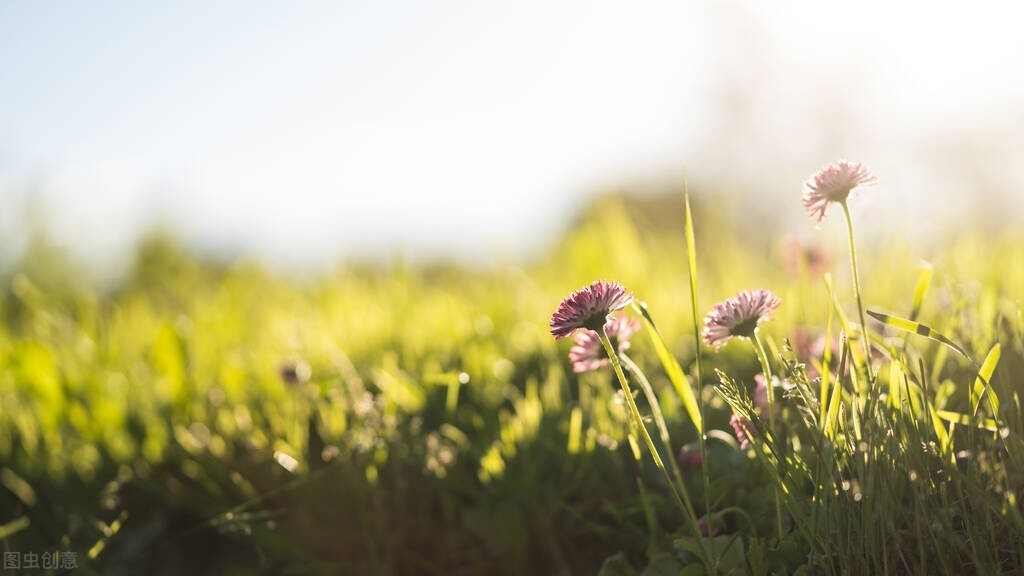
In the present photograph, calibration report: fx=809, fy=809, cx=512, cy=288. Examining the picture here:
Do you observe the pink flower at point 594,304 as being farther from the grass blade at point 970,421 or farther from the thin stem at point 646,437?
the grass blade at point 970,421

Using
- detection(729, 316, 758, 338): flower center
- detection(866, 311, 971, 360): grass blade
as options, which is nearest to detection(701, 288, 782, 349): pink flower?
detection(729, 316, 758, 338): flower center

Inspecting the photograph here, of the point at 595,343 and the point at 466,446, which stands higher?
the point at 595,343

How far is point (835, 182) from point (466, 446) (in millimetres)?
1126

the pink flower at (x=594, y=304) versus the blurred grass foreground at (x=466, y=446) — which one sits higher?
the pink flower at (x=594, y=304)

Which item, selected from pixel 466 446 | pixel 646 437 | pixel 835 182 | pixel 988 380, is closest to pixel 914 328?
pixel 988 380

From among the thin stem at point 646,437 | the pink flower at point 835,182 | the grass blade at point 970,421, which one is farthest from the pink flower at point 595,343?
the grass blade at point 970,421

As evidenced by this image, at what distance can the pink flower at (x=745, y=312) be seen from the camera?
3.74 feet

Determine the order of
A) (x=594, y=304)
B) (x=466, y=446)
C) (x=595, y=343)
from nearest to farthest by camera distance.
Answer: (x=594, y=304), (x=595, y=343), (x=466, y=446)

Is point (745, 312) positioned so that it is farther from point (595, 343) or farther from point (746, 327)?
point (595, 343)

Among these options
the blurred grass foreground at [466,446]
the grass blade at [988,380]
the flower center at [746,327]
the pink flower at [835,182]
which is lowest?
the blurred grass foreground at [466,446]

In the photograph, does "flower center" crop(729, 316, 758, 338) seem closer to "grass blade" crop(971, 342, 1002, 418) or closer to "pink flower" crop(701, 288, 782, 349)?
"pink flower" crop(701, 288, 782, 349)

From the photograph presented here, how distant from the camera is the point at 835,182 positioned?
119cm

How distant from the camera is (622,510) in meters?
1.64

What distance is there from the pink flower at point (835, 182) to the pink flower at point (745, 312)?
0.18m
